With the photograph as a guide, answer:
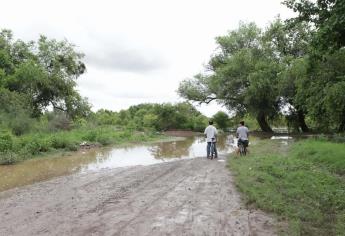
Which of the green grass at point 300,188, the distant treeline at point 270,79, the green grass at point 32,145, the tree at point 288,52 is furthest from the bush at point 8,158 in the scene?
the tree at point 288,52

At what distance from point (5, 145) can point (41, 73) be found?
51.2 ft

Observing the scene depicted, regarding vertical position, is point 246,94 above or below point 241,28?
below

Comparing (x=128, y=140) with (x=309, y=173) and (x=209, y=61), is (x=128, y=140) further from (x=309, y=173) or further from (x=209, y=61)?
(x=209, y=61)

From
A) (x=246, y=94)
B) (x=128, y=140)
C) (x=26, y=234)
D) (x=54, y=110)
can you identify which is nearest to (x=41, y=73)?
(x=54, y=110)

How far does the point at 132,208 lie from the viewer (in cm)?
846

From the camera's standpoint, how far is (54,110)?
39.1 metres

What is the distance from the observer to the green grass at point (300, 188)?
7633 millimetres

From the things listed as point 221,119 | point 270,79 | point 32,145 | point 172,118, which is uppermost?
point 270,79

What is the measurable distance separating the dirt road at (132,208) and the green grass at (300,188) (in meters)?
0.45

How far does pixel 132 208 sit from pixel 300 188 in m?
4.55

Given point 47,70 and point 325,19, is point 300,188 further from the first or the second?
point 47,70

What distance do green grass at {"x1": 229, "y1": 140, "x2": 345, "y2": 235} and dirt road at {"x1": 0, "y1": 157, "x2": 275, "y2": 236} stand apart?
0.45m

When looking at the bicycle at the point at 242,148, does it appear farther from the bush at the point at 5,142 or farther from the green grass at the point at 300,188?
the bush at the point at 5,142

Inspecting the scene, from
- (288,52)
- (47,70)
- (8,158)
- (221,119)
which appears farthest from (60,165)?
(221,119)
